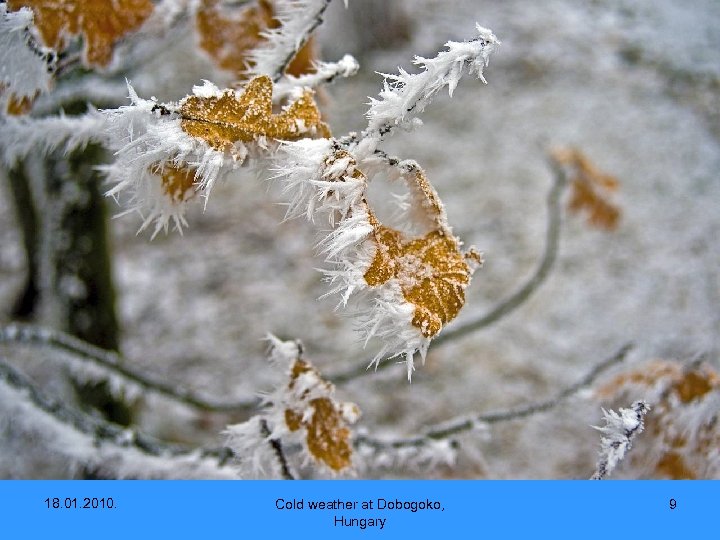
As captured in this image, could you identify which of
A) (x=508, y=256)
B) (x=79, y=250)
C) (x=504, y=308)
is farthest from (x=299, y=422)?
(x=508, y=256)

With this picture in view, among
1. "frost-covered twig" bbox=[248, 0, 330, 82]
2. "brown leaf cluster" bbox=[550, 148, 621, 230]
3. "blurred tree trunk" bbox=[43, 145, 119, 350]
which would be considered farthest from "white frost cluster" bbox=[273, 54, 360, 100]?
"brown leaf cluster" bbox=[550, 148, 621, 230]

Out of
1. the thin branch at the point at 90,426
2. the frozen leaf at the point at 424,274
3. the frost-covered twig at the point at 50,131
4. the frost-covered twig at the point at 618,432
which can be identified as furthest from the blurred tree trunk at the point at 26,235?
the frost-covered twig at the point at 618,432

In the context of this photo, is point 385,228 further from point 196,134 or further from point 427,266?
point 196,134

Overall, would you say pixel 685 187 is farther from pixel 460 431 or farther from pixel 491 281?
pixel 460 431

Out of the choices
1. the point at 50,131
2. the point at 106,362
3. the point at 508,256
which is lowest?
the point at 508,256

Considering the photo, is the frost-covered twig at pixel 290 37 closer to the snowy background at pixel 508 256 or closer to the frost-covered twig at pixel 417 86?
the frost-covered twig at pixel 417 86

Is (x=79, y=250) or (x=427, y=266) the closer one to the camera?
(x=427, y=266)

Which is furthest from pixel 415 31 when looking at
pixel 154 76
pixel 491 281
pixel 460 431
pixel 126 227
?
pixel 460 431
